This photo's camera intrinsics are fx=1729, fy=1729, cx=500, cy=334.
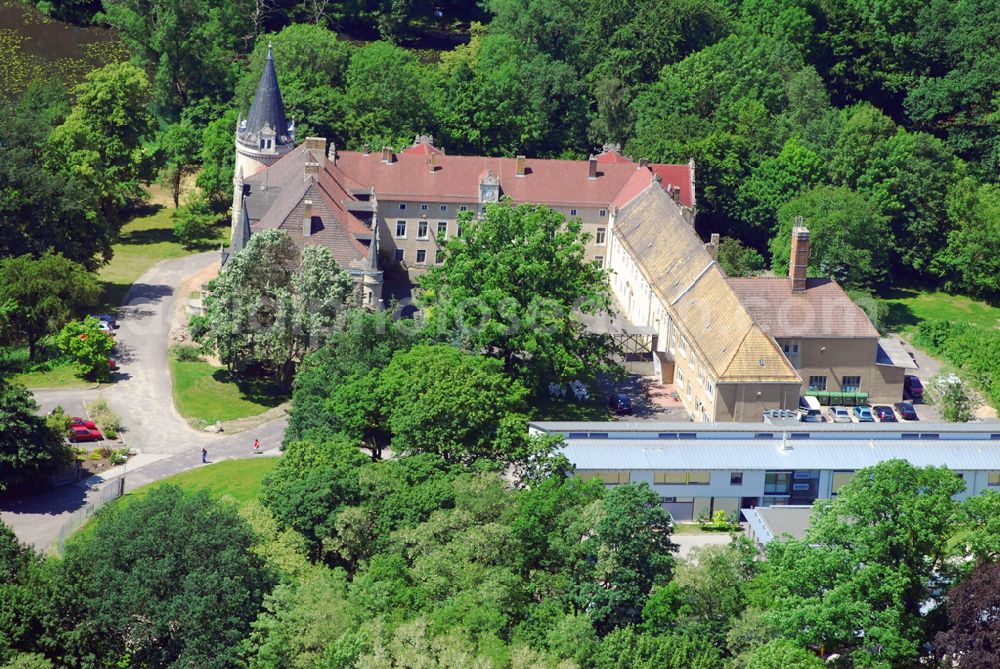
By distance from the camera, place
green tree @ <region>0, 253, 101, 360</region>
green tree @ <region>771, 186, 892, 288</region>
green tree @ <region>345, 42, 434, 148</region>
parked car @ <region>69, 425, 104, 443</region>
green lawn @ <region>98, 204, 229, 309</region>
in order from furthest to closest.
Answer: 1. green tree @ <region>345, 42, 434, 148</region>
2. green lawn @ <region>98, 204, 229, 309</region>
3. green tree @ <region>771, 186, 892, 288</region>
4. green tree @ <region>0, 253, 101, 360</region>
5. parked car @ <region>69, 425, 104, 443</region>

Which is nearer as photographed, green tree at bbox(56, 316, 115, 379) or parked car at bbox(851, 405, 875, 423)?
parked car at bbox(851, 405, 875, 423)

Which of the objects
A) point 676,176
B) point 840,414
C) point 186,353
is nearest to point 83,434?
point 186,353

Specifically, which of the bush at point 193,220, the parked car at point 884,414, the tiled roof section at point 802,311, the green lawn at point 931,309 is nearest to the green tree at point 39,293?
the bush at point 193,220

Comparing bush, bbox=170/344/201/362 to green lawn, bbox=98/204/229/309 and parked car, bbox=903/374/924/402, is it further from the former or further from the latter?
parked car, bbox=903/374/924/402

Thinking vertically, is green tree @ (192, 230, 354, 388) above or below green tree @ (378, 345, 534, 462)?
above

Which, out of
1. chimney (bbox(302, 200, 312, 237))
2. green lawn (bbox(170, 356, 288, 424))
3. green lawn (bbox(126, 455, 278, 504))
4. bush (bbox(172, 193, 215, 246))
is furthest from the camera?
bush (bbox(172, 193, 215, 246))

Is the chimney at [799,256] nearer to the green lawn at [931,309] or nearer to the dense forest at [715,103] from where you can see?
the dense forest at [715,103]

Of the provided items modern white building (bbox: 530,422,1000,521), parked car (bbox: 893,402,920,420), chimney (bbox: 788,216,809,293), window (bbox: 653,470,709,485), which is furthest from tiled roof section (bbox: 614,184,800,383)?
parked car (bbox: 893,402,920,420)
